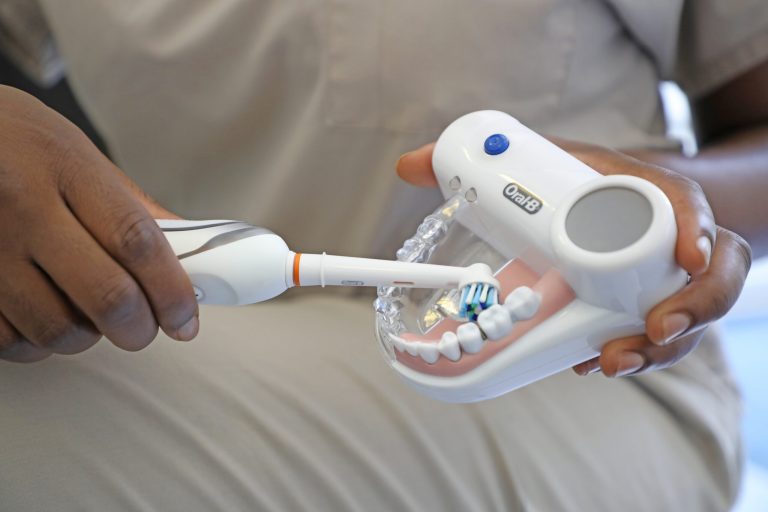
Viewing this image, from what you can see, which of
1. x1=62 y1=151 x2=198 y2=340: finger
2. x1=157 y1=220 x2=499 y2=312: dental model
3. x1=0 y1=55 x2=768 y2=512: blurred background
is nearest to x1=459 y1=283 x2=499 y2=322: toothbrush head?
x1=157 y1=220 x2=499 y2=312: dental model

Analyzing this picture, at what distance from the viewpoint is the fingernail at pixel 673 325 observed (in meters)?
0.34

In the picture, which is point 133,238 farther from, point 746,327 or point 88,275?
point 746,327

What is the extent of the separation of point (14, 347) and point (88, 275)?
6 cm

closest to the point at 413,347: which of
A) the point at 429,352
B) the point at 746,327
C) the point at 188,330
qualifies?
the point at 429,352

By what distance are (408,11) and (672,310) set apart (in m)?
0.28

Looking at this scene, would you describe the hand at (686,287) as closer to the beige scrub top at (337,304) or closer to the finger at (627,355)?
the finger at (627,355)

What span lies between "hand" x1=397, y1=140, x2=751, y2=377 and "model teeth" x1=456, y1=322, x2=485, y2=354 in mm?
56

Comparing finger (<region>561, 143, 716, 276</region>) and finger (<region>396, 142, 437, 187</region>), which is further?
finger (<region>396, 142, 437, 187</region>)

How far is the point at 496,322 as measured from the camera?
0.36m

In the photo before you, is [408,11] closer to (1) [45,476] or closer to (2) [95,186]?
(2) [95,186]

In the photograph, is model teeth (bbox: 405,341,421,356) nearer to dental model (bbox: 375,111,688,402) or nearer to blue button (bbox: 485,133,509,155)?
dental model (bbox: 375,111,688,402)

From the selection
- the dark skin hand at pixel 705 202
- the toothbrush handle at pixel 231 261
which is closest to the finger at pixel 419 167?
the dark skin hand at pixel 705 202

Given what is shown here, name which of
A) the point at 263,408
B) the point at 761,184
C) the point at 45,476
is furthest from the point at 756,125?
the point at 45,476

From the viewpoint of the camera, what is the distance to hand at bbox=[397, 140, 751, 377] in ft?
1.10
